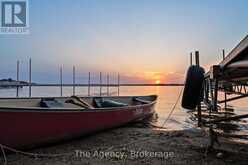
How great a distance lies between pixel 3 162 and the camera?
19.4 feet

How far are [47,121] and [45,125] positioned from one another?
11cm

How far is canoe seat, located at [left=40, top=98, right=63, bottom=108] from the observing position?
8.95 metres

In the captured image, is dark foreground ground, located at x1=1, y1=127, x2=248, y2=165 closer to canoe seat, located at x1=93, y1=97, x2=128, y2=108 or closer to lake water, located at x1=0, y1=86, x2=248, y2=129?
canoe seat, located at x1=93, y1=97, x2=128, y2=108

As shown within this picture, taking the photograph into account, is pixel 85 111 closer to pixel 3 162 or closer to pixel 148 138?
pixel 148 138

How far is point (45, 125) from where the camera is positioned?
701 cm

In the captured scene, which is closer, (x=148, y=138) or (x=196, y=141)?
(x=196, y=141)

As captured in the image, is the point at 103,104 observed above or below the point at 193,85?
below

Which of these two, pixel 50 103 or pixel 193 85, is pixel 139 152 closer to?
pixel 193 85

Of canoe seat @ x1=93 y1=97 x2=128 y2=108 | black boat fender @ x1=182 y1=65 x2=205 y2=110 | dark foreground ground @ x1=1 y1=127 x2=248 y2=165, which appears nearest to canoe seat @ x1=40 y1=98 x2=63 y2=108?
dark foreground ground @ x1=1 y1=127 x2=248 y2=165

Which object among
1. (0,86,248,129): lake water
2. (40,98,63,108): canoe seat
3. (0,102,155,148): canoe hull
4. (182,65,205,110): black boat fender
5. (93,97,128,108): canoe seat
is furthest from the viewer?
(0,86,248,129): lake water

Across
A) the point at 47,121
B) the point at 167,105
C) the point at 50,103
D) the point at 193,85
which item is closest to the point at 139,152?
the point at 193,85

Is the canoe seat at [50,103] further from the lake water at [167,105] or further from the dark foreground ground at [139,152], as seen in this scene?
the lake water at [167,105]

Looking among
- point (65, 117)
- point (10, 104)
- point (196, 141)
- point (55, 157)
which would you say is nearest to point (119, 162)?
point (55, 157)

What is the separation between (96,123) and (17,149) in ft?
9.45
